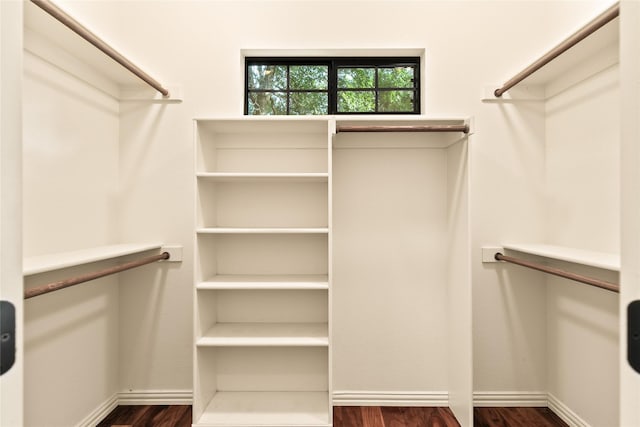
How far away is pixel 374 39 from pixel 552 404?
8.16ft

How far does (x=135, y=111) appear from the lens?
7.34 ft

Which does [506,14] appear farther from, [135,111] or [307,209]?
[135,111]

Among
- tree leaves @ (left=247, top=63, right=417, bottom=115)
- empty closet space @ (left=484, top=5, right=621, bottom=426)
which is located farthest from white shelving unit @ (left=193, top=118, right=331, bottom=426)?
empty closet space @ (left=484, top=5, right=621, bottom=426)

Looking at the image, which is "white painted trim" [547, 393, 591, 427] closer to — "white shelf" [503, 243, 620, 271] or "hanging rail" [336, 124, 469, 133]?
"white shelf" [503, 243, 620, 271]

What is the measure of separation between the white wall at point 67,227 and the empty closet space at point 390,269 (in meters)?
1.37

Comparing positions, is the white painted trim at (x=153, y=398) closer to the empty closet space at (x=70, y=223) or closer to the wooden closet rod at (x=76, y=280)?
the empty closet space at (x=70, y=223)

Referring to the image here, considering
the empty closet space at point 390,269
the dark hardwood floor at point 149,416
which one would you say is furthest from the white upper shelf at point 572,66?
the dark hardwood floor at point 149,416

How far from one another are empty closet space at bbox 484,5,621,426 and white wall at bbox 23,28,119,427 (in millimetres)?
2391

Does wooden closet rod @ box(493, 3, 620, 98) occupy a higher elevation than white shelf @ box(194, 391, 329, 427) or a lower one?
higher

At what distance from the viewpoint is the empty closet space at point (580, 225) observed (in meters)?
1.72

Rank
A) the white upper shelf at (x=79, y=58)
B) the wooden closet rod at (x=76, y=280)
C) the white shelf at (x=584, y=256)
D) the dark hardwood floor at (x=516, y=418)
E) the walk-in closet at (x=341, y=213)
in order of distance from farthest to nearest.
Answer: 1. the walk-in closet at (x=341, y=213)
2. the dark hardwood floor at (x=516, y=418)
3. the white upper shelf at (x=79, y=58)
4. the white shelf at (x=584, y=256)
5. the wooden closet rod at (x=76, y=280)

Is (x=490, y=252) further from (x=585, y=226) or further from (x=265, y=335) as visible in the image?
(x=265, y=335)

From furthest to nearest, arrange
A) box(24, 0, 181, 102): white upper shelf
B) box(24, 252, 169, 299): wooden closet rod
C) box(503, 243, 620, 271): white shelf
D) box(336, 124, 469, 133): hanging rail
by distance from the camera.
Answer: box(336, 124, 469, 133): hanging rail → box(24, 0, 181, 102): white upper shelf → box(503, 243, 620, 271): white shelf → box(24, 252, 169, 299): wooden closet rod

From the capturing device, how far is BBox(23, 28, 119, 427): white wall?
1.60 metres
